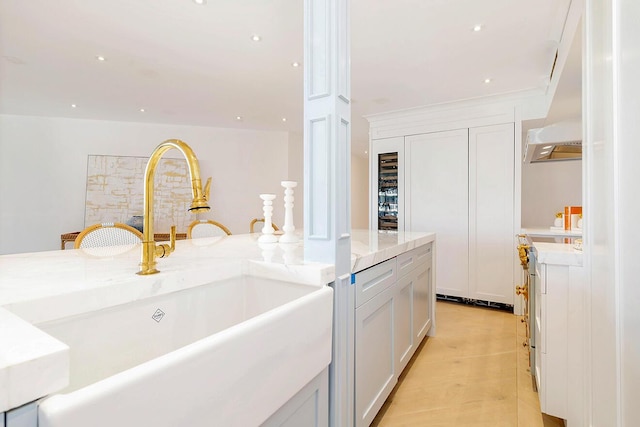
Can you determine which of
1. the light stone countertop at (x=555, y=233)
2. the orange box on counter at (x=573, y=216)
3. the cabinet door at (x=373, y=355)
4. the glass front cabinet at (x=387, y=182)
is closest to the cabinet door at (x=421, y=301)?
the cabinet door at (x=373, y=355)

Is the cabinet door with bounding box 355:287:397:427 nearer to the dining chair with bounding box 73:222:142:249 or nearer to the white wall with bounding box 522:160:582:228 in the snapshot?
the dining chair with bounding box 73:222:142:249

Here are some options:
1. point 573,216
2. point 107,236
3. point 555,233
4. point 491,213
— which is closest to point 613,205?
point 573,216

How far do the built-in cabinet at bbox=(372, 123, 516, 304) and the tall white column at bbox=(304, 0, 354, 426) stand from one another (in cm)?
308

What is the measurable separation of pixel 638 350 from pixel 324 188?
0.95m

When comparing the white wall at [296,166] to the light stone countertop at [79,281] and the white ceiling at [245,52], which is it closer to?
the white ceiling at [245,52]

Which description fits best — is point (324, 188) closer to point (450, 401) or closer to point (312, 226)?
point (312, 226)

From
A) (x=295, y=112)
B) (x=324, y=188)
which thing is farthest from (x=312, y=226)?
(x=295, y=112)

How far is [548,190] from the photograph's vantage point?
16.0 feet

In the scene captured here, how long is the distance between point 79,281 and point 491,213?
3901mm

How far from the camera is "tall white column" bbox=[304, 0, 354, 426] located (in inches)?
46.1

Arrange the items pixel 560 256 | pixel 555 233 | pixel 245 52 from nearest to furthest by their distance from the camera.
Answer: pixel 560 256 → pixel 245 52 → pixel 555 233

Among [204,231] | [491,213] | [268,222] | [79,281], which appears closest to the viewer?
[79,281]

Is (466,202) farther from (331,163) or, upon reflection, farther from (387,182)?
(331,163)

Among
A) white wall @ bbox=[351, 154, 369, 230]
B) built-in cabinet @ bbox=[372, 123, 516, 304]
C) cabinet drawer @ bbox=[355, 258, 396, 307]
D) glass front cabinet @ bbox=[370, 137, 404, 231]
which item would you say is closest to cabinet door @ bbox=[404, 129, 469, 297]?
built-in cabinet @ bbox=[372, 123, 516, 304]
